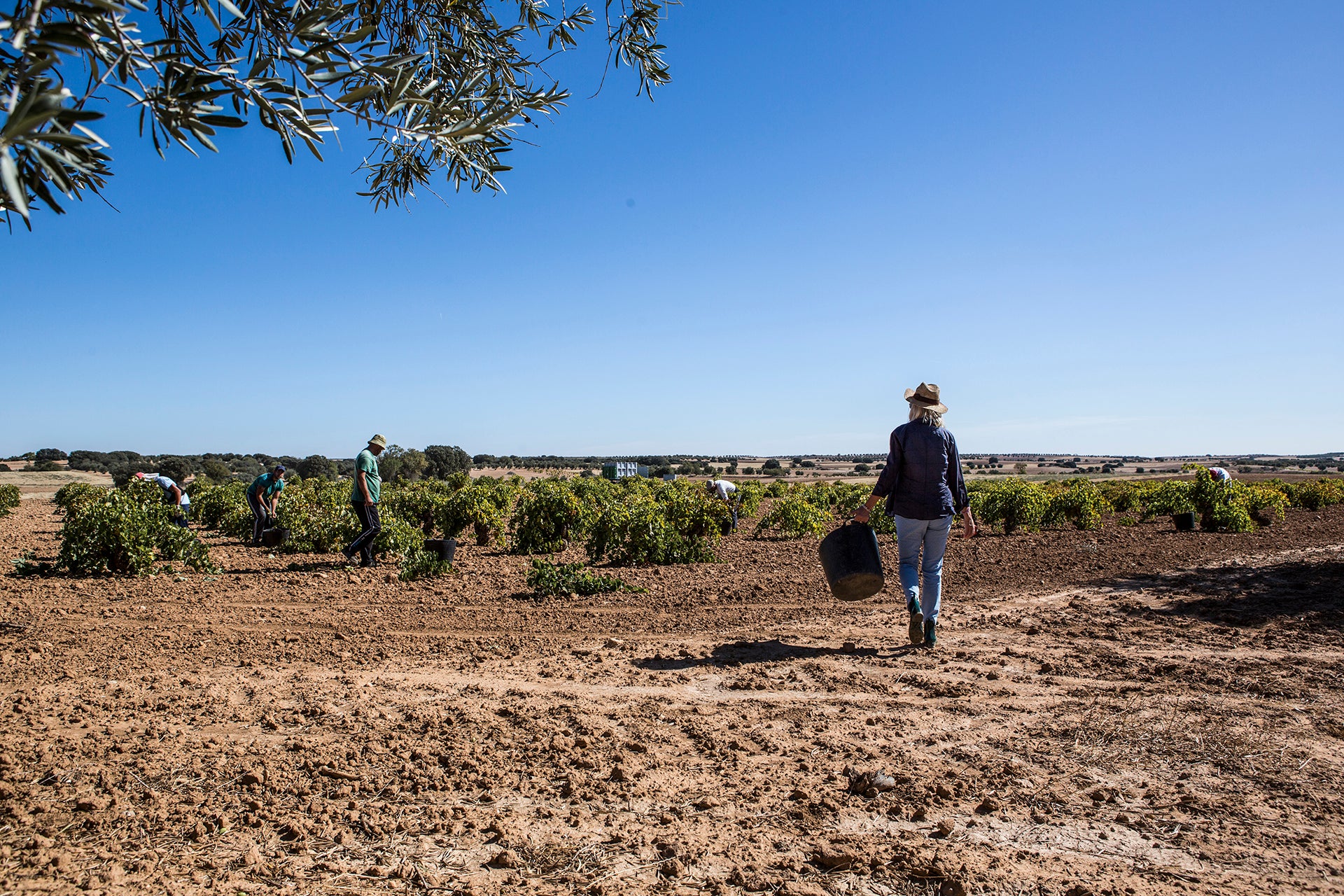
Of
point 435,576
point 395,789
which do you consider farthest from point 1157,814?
point 435,576

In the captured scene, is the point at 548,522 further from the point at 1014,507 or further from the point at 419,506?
the point at 1014,507

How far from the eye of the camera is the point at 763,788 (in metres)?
2.84

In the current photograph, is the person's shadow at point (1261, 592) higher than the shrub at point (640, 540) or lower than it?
lower

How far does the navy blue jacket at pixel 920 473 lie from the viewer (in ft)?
16.0

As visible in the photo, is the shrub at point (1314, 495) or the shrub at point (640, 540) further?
the shrub at point (1314, 495)

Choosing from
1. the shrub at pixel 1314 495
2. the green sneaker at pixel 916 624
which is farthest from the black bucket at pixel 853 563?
the shrub at pixel 1314 495

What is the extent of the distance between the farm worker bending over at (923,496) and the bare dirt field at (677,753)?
0.37 m

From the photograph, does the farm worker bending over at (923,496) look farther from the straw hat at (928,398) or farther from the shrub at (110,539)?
the shrub at (110,539)

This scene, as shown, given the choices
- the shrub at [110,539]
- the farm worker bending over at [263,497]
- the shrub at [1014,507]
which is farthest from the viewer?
the shrub at [1014,507]

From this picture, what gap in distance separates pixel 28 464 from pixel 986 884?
73912mm

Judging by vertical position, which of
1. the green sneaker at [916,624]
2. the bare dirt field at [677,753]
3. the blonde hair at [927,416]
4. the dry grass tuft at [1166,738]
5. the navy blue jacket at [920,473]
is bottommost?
the bare dirt field at [677,753]

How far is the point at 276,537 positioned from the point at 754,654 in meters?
8.84

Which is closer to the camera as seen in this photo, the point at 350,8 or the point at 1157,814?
the point at 1157,814

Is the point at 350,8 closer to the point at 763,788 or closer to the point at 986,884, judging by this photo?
the point at 763,788
